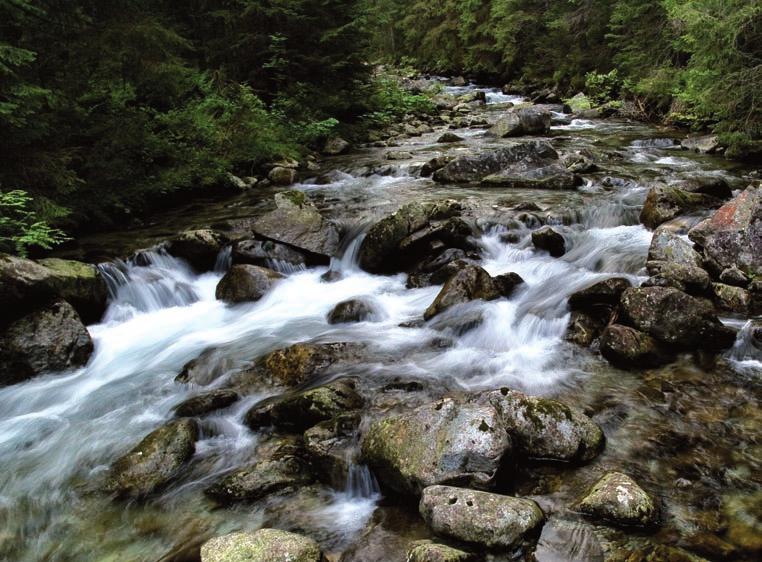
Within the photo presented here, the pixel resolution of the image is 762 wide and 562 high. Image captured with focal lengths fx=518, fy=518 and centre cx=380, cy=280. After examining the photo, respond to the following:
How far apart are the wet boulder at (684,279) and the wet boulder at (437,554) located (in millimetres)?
4147

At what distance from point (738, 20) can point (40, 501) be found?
12906 millimetres

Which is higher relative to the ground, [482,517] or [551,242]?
[551,242]

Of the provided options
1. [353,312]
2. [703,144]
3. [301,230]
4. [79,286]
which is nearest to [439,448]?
[353,312]

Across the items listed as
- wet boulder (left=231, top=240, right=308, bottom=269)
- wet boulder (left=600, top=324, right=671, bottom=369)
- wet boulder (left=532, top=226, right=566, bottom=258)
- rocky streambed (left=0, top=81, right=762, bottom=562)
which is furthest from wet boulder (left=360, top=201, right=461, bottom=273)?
wet boulder (left=600, top=324, right=671, bottom=369)

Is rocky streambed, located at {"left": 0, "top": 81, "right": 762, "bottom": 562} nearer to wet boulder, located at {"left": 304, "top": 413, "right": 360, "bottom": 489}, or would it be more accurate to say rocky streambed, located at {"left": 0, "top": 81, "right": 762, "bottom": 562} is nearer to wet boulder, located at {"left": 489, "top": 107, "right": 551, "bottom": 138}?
wet boulder, located at {"left": 304, "top": 413, "right": 360, "bottom": 489}

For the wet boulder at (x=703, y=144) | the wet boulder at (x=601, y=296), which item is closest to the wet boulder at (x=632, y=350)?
the wet boulder at (x=601, y=296)

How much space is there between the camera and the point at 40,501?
4434mm

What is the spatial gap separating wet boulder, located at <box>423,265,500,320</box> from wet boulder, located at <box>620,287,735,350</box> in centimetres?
204

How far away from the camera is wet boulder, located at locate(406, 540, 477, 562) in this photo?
3055 millimetres

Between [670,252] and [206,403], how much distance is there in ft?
19.5

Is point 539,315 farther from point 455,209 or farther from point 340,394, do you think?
point 455,209

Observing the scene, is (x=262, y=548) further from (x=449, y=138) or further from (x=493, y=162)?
(x=449, y=138)

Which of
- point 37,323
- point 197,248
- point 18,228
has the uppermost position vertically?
point 18,228

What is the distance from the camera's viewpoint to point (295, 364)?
19.5 feet
